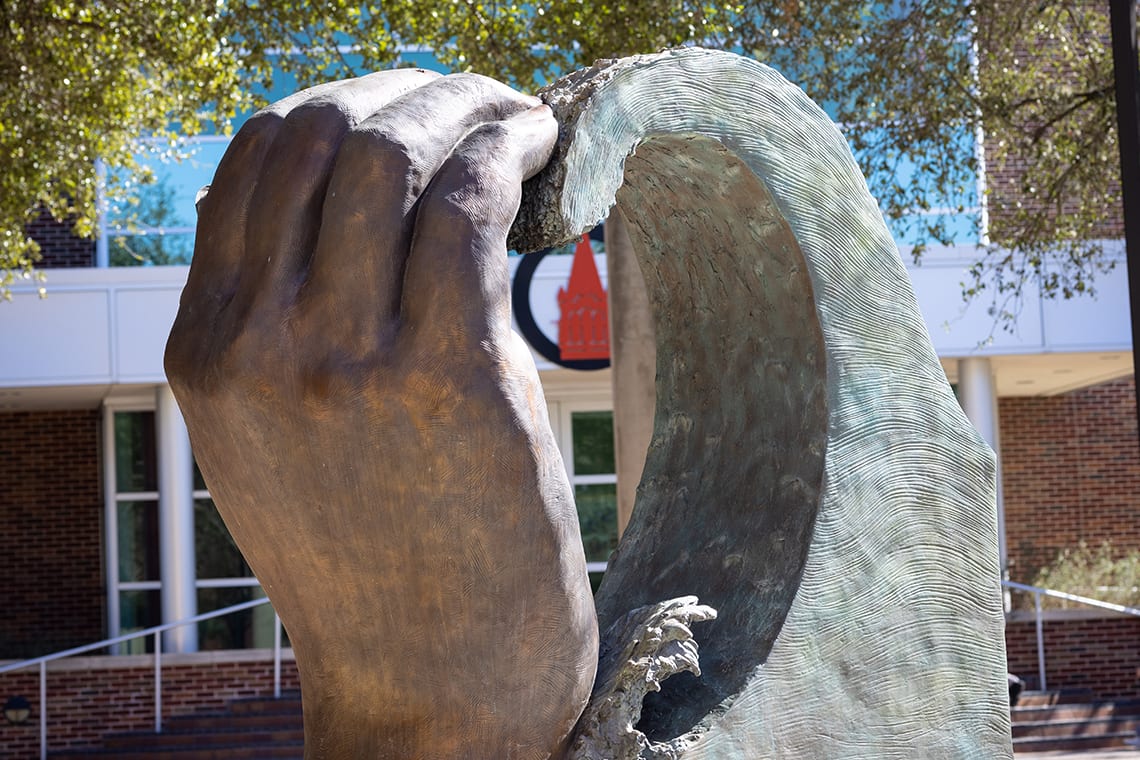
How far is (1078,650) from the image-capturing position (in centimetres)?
1468

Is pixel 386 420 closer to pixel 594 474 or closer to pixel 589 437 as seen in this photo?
pixel 594 474

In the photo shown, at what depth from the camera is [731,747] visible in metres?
2.34

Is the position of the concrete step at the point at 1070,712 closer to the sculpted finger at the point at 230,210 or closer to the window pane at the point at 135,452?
the window pane at the point at 135,452

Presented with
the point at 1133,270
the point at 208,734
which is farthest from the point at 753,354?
the point at 208,734

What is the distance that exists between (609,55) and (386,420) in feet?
20.4

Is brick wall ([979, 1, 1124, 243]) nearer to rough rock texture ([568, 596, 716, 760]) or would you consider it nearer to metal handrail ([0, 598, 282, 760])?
rough rock texture ([568, 596, 716, 760])

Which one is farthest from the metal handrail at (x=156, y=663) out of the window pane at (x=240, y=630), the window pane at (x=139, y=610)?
Answer: the window pane at (x=139, y=610)

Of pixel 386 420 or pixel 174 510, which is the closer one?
pixel 386 420

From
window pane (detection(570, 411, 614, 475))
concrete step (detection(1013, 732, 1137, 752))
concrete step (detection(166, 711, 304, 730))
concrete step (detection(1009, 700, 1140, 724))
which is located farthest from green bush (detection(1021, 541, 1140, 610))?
concrete step (detection(166, 711, 304, 730))

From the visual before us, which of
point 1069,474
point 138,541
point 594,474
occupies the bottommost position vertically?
point 138,541

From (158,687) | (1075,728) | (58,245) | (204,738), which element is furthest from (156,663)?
(1075,728)

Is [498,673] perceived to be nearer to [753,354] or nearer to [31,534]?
[753,354]

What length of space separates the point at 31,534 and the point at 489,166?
16.9 meters

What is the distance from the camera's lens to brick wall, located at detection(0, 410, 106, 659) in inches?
682
